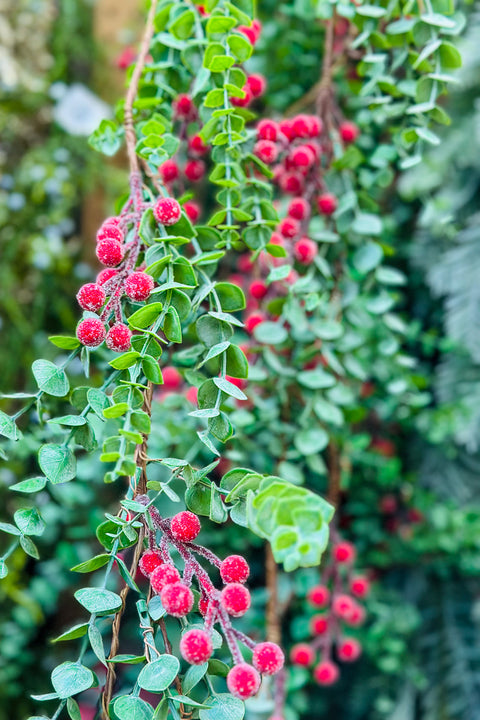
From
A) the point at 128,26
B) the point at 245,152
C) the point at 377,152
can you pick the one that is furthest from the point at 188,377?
the point at 128,26

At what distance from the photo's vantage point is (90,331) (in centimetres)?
41

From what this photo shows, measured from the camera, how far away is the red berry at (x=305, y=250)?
2.17 ft

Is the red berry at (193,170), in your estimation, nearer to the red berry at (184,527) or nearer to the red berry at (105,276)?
the red berry at (105,276)

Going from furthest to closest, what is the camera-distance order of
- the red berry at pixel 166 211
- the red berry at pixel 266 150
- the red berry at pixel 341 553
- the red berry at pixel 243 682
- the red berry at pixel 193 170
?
the red berry at pixel 341 553, the red berry at pixel 193 170, the red berry at pixel 266 150, the red berry at pixel 166 211, the red berry at pixel 243 682

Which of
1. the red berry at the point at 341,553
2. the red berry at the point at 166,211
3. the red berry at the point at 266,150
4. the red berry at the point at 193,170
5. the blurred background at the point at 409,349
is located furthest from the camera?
the blurred background at the point at 409,349

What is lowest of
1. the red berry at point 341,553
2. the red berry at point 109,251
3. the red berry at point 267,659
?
the red berry at point 341,553

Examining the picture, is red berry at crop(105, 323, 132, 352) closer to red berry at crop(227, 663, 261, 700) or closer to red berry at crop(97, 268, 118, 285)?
red berry at crop(97, 268, 118, 285)

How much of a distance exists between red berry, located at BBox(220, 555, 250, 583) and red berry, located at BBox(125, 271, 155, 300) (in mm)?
190

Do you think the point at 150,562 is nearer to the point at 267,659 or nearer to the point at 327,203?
the point at 267,659

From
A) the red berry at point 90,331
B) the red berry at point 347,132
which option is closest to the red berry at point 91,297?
the red berry at point 90,331

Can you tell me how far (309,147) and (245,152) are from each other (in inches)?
3.8

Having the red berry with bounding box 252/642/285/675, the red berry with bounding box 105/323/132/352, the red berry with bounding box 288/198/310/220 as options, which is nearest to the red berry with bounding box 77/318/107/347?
the red berry with bounding box 105/323/132/352

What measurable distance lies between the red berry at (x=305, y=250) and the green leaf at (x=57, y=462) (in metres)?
0.34

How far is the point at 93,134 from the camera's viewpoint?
602 millimetres
